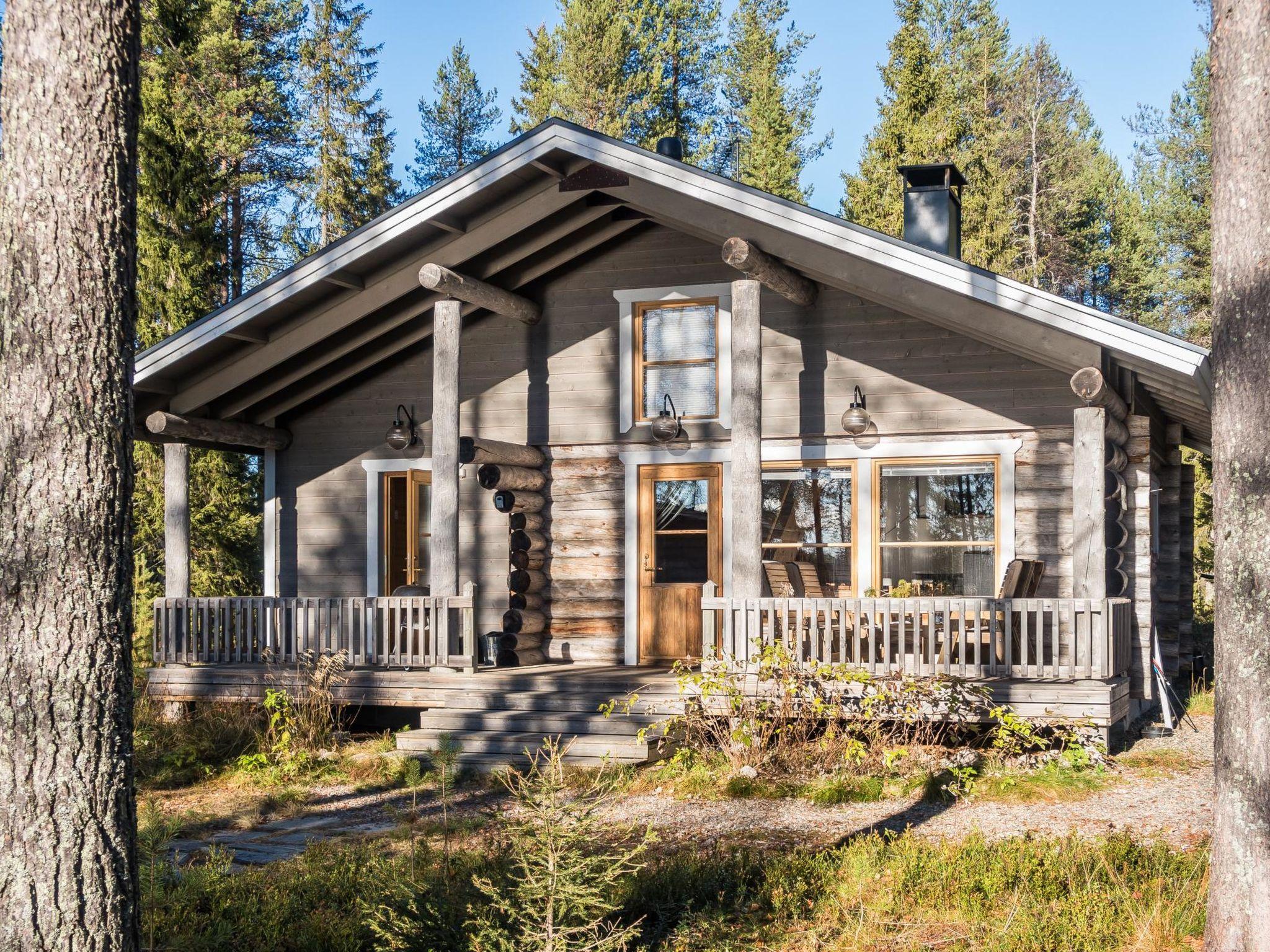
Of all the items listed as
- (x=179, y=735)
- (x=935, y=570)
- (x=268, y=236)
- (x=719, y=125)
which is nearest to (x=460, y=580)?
(x=179, y=735)

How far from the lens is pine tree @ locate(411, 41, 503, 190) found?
37.5 metres

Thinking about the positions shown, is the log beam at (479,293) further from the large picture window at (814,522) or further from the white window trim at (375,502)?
the large picture window at (814,522)

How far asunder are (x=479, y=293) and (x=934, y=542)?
493 cm

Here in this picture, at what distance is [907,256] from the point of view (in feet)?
33.3

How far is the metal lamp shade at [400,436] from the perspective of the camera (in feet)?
44.7

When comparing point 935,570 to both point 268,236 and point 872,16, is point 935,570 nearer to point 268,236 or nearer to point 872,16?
point 268,236

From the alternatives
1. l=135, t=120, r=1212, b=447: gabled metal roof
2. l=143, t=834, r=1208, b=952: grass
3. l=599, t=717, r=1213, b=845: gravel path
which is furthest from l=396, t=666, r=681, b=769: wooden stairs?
l=135, t=120, r=1212, b=447: gabled metal roof

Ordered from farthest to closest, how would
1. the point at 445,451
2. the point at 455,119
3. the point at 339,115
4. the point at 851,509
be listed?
1. the point at 455,119
2. the point at 339,115
3. the point at 851,509
4. the point at 445,451

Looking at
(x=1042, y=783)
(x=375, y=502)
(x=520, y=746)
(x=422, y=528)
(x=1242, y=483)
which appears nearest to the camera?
(x=1242, y=483)

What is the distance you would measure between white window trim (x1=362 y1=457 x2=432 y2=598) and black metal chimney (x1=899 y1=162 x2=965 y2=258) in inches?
229

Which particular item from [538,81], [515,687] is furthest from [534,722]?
[538,81]

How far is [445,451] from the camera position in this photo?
1176 cm

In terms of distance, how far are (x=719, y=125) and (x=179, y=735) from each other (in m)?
29.2

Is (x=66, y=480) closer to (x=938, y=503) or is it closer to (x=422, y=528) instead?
(x=938, y=503)
